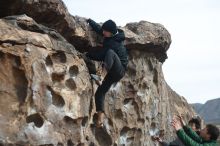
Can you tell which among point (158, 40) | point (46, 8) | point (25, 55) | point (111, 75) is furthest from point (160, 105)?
point (25, 55)

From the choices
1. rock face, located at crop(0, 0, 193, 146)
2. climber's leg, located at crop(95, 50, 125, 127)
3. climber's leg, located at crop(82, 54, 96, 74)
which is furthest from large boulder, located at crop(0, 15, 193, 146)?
climber's leg, located at crop(82, 54, 96, 74)

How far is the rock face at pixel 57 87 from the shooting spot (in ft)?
42.0

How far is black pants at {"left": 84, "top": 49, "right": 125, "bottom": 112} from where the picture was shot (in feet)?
47.8

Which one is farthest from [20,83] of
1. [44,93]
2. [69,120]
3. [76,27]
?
[76,27]

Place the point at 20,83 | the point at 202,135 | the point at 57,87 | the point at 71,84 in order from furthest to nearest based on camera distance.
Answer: the point at 71,84
the point at 57,87
the point at 20,83
the point at 202,135

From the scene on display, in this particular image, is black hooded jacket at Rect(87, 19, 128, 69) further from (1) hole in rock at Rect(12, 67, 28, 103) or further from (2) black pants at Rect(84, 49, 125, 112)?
(1) hole in rock at Rect(12, 67, 28, 103)

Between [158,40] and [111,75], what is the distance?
5469mm

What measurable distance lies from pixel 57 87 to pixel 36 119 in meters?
1.28

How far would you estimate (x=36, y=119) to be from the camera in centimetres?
1309

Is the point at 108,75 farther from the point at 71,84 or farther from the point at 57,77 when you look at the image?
the point at 57,77

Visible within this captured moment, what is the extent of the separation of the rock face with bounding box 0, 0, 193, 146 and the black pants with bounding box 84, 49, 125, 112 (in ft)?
1.12

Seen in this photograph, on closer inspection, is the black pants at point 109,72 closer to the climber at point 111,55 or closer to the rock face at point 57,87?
the climber at point 111,55

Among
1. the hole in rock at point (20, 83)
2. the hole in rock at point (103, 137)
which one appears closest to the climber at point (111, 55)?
the hole in rock at point (103, 137)

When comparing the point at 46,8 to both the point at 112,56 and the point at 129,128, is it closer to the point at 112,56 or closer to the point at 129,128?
the point at 112,56
